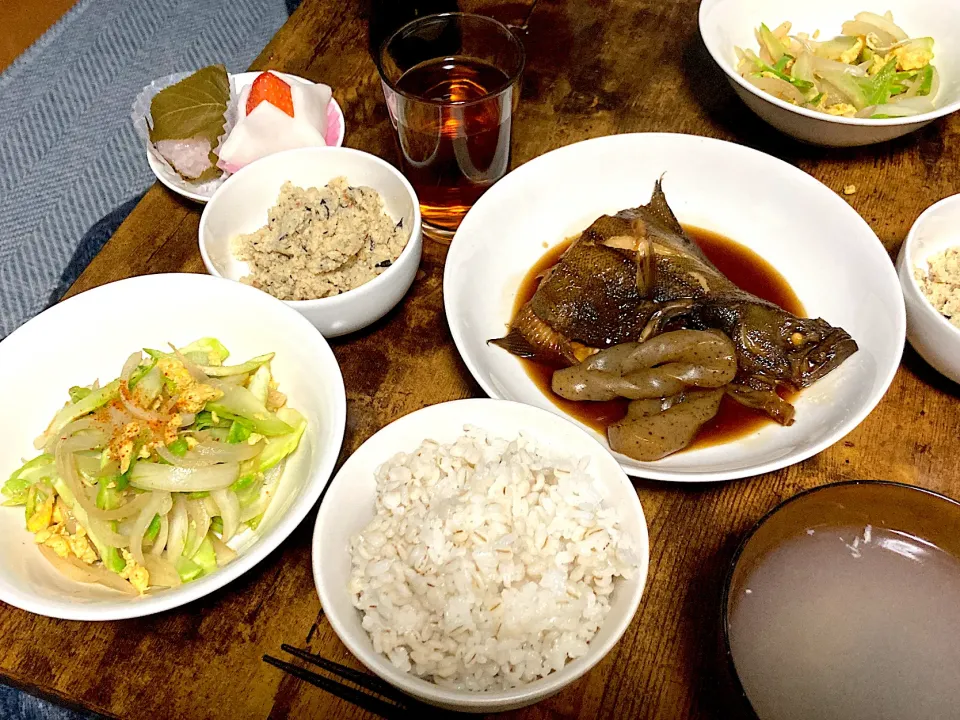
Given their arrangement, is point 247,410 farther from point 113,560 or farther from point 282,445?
point 113,560

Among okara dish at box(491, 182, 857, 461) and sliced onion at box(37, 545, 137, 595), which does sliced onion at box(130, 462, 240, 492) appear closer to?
sliced onion at box(37, 545, 137, 595)

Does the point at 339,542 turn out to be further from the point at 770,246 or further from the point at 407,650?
the point at 770,246

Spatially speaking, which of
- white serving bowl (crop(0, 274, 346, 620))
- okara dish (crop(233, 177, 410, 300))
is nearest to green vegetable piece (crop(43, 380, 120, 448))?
white serving bowl (crop(0, 274, 346, 620))

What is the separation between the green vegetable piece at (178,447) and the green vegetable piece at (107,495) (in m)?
0.12

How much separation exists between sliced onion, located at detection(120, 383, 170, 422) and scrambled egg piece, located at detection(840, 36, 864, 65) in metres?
2.26

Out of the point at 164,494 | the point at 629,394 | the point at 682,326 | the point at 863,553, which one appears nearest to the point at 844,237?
the point at 682,326

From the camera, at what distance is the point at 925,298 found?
5.33 ft

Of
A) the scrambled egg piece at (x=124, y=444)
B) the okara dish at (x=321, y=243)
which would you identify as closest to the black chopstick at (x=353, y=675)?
the scrambled egg piece at (x=124, y=444)

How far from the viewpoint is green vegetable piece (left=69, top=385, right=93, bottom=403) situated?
1560 mm

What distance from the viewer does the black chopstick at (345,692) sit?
Answer: 126 centimetres

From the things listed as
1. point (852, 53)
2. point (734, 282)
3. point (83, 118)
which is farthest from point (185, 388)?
point (83, 118)

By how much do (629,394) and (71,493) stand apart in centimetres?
118

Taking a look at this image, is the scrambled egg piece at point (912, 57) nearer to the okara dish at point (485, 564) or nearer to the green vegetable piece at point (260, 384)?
the okara dish at point (485, 564)

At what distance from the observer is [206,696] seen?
1.31m
